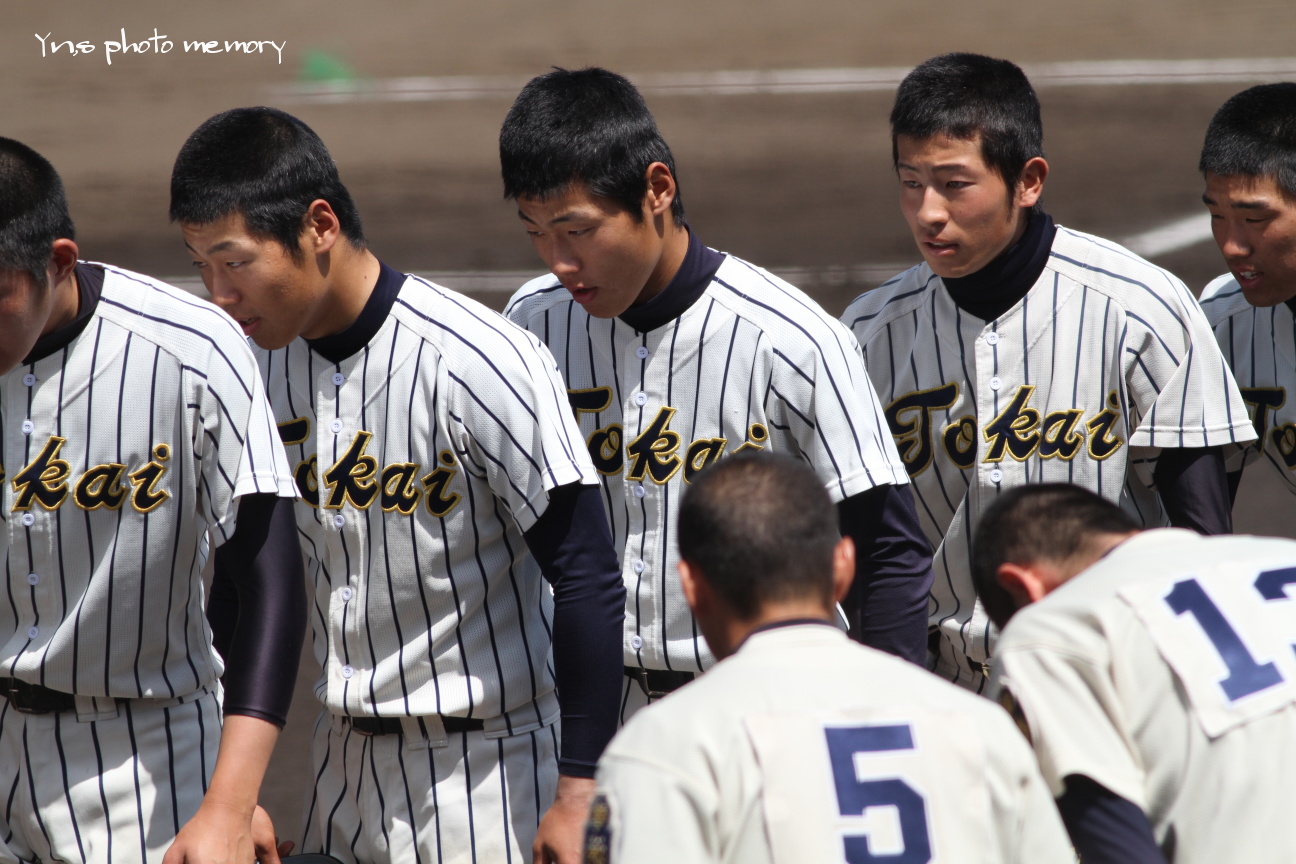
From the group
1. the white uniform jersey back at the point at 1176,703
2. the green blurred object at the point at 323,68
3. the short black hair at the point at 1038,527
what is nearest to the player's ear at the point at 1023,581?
the short black hair at the point at 1038,527

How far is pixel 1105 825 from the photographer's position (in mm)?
2088

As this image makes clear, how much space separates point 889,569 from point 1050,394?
665mm

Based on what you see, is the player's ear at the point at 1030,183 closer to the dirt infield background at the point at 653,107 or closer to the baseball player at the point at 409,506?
the baseball player at the point at 409,506

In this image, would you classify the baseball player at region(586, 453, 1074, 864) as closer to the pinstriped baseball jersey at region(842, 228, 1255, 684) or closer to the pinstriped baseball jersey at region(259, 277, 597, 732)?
the pinstriped baseball jersey at region(259, 277, 597, 732)

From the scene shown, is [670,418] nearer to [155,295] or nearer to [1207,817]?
[155,295]

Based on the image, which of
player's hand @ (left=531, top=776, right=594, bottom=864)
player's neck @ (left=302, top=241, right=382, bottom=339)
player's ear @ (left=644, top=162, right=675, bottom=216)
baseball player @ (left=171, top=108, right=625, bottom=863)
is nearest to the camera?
player's hand @ (left=531, top=776, right=594, bottom=864)

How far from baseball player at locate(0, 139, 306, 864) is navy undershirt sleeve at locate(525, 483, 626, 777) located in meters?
0.48

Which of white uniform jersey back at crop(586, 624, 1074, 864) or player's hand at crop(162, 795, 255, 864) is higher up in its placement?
white uniform jersey back at crop(586, 624, 1074, 864)

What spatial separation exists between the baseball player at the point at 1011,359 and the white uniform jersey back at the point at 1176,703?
117cm

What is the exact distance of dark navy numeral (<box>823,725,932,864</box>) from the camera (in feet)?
6.07

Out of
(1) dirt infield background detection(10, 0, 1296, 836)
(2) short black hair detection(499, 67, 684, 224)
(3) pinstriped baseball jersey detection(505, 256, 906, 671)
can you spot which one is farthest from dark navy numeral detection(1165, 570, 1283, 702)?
(1) dirt infield background detection(10, 0, 1296, 836)

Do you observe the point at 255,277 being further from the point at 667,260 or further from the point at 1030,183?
the point at 1030,183

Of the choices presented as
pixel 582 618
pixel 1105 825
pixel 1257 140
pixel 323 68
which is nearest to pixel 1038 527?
pixel 1105 825

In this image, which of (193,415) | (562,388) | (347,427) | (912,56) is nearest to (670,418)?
(562,388)
